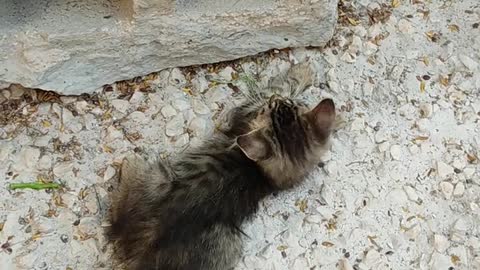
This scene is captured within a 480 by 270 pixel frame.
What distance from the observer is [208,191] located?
190 centimetres

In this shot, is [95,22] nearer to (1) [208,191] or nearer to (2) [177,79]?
(2) [177,79]

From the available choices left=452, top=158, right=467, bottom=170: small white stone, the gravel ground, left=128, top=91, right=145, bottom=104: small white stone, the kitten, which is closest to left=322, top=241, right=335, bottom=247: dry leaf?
the gravel ground

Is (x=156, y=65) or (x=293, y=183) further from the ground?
(x=156, y=65)

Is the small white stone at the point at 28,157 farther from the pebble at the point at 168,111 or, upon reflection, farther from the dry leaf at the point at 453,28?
the dry leaf at the point at 453,28

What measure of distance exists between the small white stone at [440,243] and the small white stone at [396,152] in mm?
226

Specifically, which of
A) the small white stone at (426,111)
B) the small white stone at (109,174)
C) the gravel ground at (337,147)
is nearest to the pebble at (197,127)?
the gravel ground at (337,147)

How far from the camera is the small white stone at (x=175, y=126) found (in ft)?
6.95

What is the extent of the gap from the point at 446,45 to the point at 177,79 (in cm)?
76

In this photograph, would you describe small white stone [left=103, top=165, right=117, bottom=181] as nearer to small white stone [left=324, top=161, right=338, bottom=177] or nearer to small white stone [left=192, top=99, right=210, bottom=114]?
small white stone [left=192, top=99, right=210, bottom=114]

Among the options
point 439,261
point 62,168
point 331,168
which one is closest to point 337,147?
point 331,168

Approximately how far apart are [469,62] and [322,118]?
0.56m

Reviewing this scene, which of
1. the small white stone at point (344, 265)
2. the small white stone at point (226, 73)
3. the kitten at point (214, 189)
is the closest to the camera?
the kitten at point (214, 189)

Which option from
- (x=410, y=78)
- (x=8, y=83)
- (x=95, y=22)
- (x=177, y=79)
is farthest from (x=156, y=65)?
(x=410, y=78)

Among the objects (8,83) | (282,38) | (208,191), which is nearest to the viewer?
(208,191)
